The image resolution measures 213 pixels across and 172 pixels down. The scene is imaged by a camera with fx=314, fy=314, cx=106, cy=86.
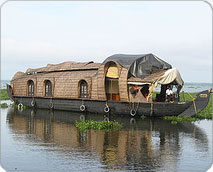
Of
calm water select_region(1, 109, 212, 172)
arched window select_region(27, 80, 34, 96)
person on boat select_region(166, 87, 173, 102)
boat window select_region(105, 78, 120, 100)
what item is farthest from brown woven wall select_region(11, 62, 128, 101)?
calm water select_region(1, 109, 212, 172)

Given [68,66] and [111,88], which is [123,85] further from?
[68,66]

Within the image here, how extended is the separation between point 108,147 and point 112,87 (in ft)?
28.4

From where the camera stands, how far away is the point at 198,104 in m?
14.4

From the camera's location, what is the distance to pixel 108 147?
360 inches

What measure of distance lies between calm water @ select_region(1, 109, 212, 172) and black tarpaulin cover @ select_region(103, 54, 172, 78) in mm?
3068

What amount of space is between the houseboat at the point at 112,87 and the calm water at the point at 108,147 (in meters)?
1.44

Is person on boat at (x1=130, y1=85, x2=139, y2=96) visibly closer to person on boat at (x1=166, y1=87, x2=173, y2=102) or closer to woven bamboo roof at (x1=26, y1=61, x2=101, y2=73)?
person on boat at (x1=166, y1=87, x2=173, y2=102)

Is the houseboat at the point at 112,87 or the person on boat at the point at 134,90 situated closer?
the houseboat at the point at 112,87

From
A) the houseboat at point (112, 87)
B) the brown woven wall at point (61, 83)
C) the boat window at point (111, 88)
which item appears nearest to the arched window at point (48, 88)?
the houseboat at point (112, 87)

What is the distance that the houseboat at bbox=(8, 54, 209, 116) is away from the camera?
1494 cm

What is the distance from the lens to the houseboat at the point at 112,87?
1494cm

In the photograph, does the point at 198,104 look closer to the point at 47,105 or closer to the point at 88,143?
the point at 88,143

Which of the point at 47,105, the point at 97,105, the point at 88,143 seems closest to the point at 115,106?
the point at 97,105

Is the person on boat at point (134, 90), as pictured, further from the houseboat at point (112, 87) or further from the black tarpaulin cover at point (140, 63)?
the black tarpaulin cover at point (140, 63)
